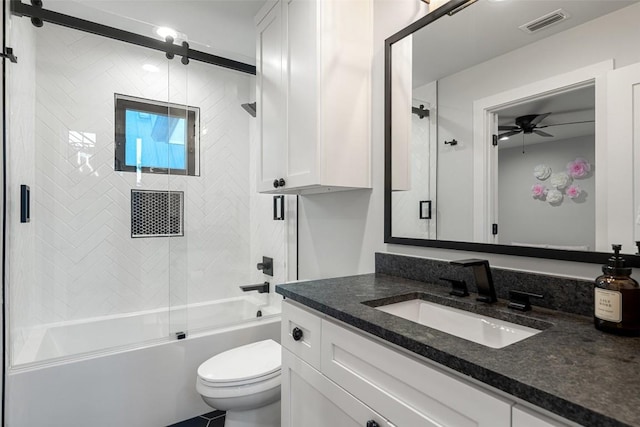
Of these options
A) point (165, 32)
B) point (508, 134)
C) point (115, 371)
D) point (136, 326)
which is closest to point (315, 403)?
point (508, 134)

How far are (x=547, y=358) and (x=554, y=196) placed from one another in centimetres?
55

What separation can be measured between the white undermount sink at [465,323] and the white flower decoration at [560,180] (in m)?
0.42

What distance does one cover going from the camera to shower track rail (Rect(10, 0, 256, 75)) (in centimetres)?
184

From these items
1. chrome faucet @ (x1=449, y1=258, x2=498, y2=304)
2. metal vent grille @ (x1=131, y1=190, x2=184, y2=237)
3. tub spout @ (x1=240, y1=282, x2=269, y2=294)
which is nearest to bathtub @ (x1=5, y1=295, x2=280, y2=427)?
tub spout @ (x1=240, y1=282, x2=269, y2=294)

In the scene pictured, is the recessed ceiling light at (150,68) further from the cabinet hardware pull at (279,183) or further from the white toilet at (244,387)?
the white toilet at (244,387)

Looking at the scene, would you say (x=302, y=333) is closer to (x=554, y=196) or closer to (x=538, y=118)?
(x=554, y=196)

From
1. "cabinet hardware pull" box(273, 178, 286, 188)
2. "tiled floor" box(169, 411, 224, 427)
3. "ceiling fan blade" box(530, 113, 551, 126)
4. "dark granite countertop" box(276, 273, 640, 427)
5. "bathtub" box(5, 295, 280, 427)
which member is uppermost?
"ceiling fan blade" box(530, 113, 551, 126)

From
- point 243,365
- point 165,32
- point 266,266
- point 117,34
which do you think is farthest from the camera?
point 266,266

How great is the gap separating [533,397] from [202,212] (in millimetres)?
2553

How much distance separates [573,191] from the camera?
0.93 meters

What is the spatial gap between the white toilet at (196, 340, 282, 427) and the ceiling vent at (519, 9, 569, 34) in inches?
66.9

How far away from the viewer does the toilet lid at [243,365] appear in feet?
5.01

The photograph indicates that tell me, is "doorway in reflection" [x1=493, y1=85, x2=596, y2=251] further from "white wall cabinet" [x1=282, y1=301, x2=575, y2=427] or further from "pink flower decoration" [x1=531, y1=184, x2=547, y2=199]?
"white wall cabinet" [x1=282, y1=301, x2=575, y2=427]

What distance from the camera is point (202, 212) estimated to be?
269 cm
